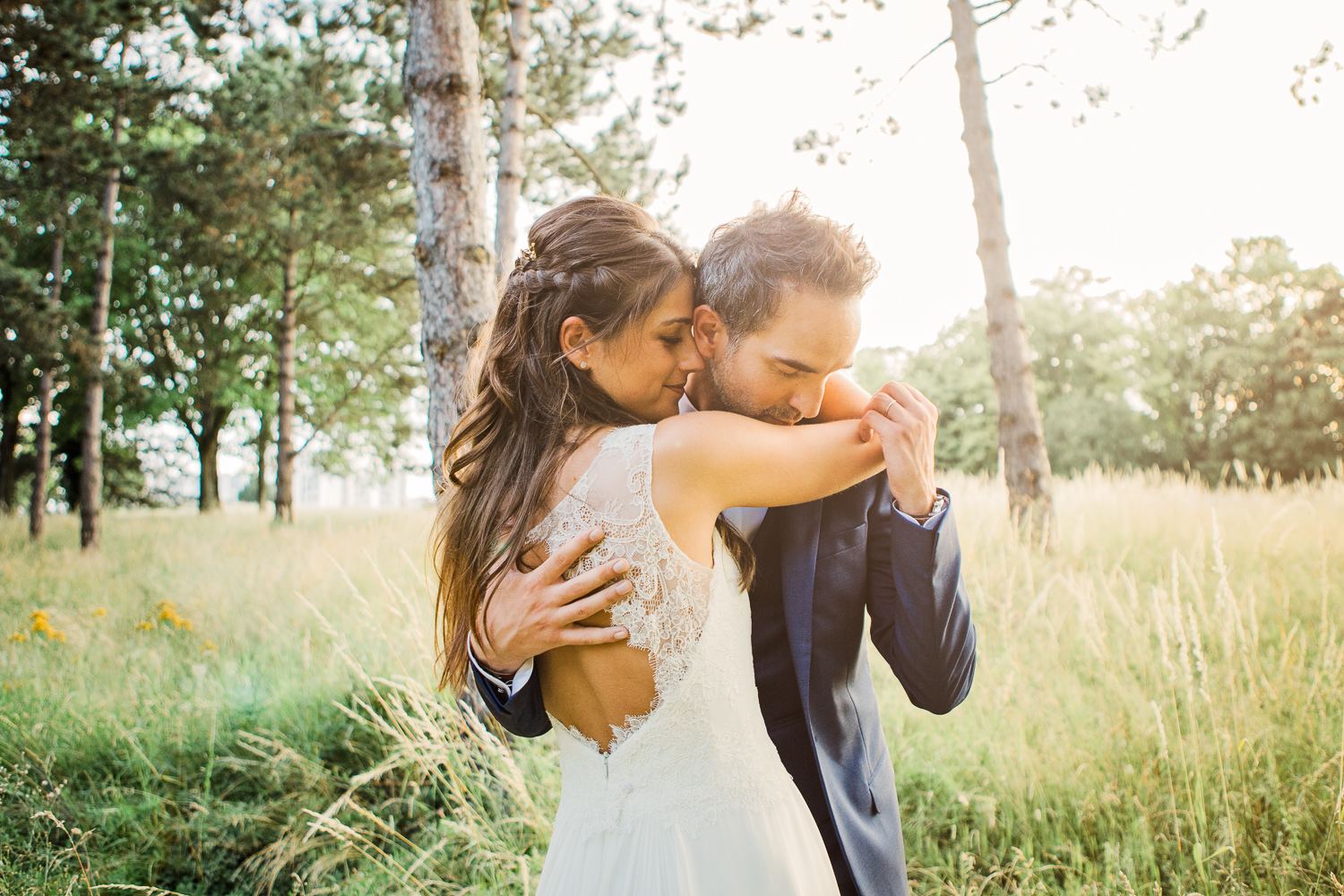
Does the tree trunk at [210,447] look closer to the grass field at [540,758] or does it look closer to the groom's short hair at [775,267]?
the grass field at [540,758]

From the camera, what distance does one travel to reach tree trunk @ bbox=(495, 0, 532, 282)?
18.7ft

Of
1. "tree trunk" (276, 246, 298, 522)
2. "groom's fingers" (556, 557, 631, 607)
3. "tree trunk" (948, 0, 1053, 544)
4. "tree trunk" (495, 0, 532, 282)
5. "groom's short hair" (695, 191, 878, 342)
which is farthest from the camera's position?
"tree trunk" (276, 246, 298, 522)

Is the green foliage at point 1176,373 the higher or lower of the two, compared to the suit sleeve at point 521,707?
higher

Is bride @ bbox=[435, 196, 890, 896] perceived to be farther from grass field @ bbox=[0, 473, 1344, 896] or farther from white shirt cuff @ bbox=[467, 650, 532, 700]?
grass field @ bbox=[0, 473, 1344, 896]

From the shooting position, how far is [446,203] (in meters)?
3.21

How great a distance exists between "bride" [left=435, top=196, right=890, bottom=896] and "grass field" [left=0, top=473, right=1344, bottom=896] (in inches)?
48.2

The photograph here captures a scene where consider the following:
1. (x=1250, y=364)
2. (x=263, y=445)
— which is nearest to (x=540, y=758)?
(x=263, y=445)

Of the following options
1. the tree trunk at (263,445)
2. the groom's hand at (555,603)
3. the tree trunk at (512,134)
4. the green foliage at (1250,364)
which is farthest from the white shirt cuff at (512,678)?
the green foliage at (1250,364)

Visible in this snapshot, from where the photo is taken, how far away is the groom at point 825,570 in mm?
1449

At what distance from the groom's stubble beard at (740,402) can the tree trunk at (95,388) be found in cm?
1168

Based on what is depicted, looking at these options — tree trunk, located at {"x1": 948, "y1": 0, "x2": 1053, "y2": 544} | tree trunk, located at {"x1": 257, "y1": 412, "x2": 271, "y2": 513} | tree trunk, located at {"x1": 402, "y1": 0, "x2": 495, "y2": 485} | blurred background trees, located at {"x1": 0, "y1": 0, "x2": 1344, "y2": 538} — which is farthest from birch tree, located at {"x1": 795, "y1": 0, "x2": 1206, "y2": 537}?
tree trunk, located at {"x1": 257, "y1": 412, "x2": 271, "y2": 513}

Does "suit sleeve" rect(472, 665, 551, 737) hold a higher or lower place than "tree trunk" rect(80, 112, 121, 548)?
lower

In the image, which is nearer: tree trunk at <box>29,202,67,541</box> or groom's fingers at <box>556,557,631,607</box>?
groom's fingers at <box>556,557,631,607</box>

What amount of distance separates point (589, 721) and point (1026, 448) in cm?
568
